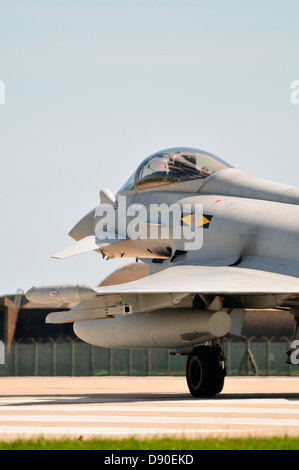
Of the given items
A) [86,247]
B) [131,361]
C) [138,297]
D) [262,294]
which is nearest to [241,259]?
[262,294]

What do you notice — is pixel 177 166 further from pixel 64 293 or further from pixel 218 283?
pixel 64 293

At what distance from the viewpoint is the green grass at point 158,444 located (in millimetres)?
11305

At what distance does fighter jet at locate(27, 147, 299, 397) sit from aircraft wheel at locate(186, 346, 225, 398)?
0.07 feet

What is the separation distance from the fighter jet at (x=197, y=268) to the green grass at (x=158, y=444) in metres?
7.42

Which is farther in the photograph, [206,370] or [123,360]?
[123,360]

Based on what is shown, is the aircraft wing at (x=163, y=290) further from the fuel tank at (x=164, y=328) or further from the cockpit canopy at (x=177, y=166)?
the cockpit canopy at (x=177, y=166)

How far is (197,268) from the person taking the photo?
72.9 ft

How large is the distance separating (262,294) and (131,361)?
19.3 m

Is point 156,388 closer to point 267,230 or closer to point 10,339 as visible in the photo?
point 267,230

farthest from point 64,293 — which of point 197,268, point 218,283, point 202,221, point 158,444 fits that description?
point 158,444

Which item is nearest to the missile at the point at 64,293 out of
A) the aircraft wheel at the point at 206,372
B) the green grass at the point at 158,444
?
the aircraft wheel at the point at 206,372

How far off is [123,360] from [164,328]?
63.8 feet

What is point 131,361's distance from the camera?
130 feet

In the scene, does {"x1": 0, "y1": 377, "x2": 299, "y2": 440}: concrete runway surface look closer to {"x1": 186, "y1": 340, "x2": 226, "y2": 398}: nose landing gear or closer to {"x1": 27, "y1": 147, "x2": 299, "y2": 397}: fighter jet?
{"x1": 186, "y1": 340, "x2": 226, "y2": 398}: nose landing gear
